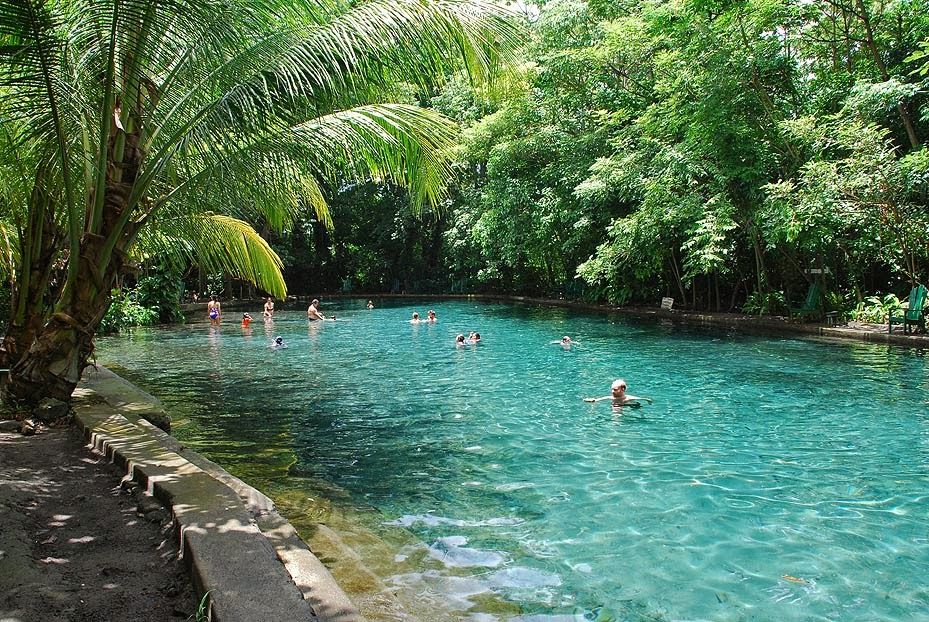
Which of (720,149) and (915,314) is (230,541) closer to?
(915,314)

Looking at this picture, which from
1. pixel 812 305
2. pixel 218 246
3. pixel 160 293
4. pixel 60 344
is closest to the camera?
pixel 60 344

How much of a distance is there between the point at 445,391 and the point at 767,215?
411 inches

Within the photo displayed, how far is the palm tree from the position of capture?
245 inches

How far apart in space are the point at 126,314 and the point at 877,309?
2334 centimetres

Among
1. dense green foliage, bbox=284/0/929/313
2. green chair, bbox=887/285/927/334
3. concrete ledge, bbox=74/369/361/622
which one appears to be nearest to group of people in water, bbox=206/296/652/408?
dense green foliage, bbox=284/0/929/313

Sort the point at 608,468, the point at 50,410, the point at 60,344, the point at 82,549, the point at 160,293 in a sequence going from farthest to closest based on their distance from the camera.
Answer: the point at 160,293
the point at 608,468
the point at 60,344
the point at 50,410
the point at 82,549

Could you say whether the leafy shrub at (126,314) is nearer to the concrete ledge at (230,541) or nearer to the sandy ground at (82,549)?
the concrete ledge at (230,541)

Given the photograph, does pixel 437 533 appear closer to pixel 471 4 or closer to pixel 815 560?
pixel 815 560

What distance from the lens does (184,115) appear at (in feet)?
24.2

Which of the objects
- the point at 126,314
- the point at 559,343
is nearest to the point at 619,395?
the point at 559,343

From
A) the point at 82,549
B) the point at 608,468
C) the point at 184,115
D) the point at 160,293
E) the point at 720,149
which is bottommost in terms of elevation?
the point at 608,468

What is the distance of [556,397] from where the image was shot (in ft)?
36.4

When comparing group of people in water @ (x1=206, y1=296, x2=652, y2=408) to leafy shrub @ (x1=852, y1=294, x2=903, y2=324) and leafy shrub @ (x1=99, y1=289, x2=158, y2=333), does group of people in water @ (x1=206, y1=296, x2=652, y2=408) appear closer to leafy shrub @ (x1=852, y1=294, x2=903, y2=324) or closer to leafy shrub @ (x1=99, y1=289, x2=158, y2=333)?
leafy shrub @ (x1=99, y1=289, x2=158, y2=333)

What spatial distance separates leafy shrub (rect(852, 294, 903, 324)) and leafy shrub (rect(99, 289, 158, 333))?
21.0 metres
